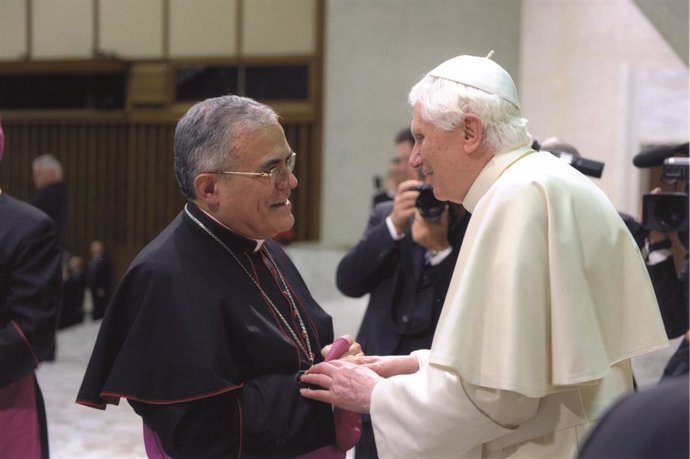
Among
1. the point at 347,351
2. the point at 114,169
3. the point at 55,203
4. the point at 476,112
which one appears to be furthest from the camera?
the point at 114,169

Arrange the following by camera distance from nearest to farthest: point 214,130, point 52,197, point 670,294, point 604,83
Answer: point 214,130 < point 670,294 < point 52,197 < point 604,83

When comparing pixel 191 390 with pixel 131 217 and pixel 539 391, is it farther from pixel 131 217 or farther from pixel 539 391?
pixel 131 217

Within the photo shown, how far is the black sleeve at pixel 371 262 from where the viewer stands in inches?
128

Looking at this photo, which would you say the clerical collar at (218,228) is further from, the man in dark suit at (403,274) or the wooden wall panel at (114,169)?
the wooden wall panel at (114,169)

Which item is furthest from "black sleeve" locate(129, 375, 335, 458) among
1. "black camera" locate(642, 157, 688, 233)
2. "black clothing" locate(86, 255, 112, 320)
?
"black clothing" locate(86, 255, 112, 320)

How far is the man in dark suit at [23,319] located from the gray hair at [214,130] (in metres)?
0.92

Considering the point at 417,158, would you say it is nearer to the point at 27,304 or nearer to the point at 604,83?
the point at 27,304

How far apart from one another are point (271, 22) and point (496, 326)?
9.00m

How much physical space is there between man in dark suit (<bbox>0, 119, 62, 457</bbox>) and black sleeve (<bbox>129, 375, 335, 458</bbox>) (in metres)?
0.89

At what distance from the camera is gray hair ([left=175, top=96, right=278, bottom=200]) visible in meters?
2.07

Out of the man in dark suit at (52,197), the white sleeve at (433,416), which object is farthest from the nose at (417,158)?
the man in dark suit at (52,197)

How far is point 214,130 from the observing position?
207cm

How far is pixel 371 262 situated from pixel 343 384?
1313 millimetres

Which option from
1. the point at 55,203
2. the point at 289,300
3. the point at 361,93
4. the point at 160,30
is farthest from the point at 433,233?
the point at 361,93
